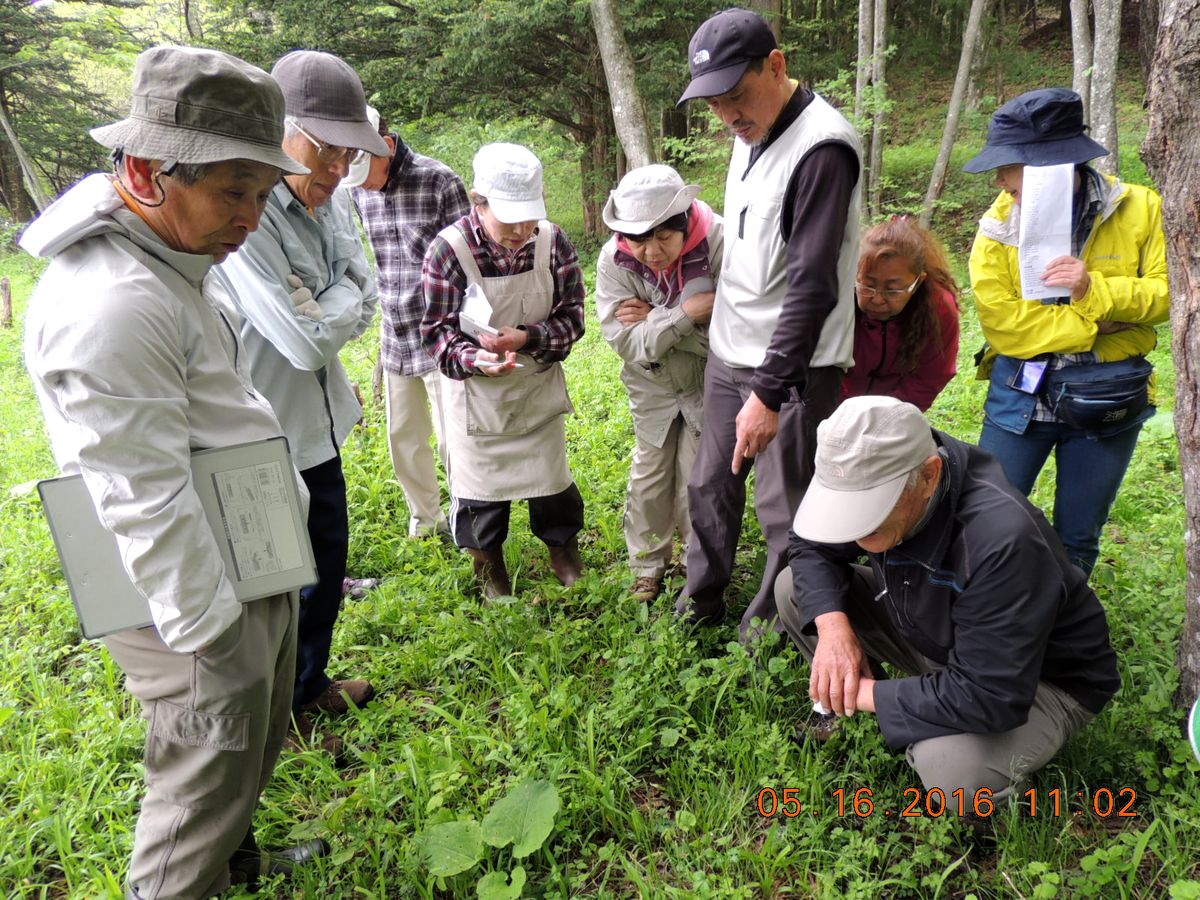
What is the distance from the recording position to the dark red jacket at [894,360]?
2.76 meters

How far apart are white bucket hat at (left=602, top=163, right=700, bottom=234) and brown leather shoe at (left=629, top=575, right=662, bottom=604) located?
1428 millimetres

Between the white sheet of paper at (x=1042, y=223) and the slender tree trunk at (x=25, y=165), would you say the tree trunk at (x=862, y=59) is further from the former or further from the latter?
the slender tree trunk at (x=25, y=165)

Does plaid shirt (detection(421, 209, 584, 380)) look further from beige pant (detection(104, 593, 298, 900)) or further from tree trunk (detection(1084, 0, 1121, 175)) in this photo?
tree trunk (detection(1084, 0, 1121, 175))

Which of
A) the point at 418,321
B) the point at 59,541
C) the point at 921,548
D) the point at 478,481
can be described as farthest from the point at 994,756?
the point at 418,321

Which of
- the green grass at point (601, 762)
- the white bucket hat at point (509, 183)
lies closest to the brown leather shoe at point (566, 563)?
the green grass at point (601, 762)

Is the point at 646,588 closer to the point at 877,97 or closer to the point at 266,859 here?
the point at 266,859

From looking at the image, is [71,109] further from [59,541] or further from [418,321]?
[59,541]

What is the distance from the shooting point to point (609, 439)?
15.5 feet

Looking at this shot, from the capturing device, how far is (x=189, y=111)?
1.44m

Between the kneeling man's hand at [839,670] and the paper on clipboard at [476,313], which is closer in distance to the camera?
the kneeling man's hand at [839,670]

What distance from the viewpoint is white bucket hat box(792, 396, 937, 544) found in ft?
6.12

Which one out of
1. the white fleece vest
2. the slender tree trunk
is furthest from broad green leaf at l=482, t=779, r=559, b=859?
the slender tree trunk
